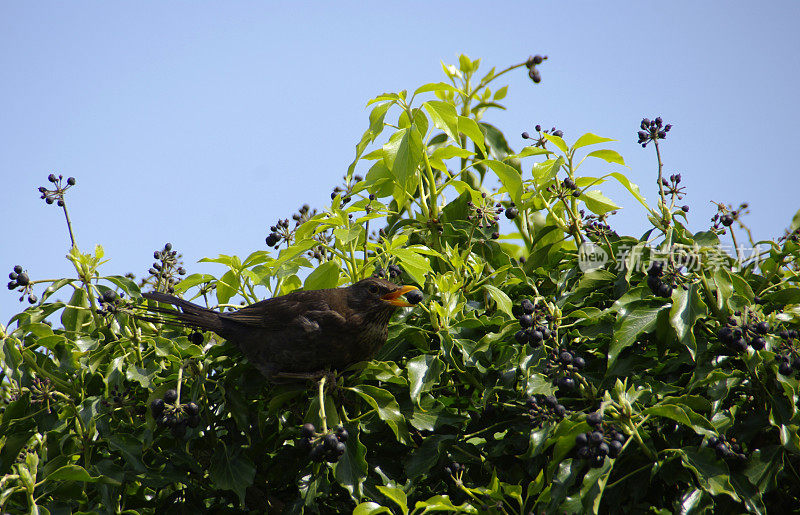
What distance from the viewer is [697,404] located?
254cm

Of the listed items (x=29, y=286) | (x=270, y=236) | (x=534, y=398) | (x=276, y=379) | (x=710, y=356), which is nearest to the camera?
(x=534, y=398)

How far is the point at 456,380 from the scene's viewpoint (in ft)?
10.3

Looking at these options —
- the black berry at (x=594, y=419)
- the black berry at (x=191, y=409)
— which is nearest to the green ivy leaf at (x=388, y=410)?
the black berry at (x=191, y=409)

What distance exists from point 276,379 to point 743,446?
195cm

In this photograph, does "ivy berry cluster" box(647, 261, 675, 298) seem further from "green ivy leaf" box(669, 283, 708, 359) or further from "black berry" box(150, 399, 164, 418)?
"black berry" box(150, 399, 164, 418)

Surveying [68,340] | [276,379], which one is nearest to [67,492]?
[68,340]

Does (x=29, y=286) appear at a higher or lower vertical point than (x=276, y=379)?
higher

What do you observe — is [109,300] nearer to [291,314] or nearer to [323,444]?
[291,314]

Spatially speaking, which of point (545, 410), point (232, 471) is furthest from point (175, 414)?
point (545, 410)

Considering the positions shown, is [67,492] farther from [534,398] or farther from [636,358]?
[636,358]

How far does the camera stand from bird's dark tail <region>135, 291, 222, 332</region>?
133 inches

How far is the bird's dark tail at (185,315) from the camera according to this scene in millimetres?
3373

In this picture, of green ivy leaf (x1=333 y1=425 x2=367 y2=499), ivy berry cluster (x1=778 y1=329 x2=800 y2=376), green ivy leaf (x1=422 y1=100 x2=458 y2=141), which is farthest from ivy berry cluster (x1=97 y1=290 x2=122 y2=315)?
ivy berry cluster (x1=778 y1=329 x2=800 y2=376)

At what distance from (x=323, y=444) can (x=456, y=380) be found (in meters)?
0.76
